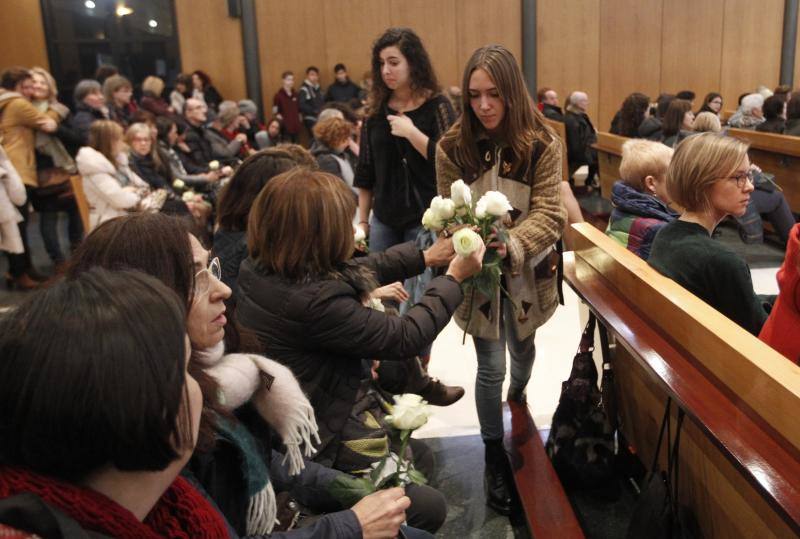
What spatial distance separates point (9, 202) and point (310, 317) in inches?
162

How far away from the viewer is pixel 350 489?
1623mm

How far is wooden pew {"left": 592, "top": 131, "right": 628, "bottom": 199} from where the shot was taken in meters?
7.07

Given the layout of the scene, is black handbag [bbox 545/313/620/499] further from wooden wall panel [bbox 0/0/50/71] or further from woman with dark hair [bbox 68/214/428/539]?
wooden wall panel [bbox 0/0/50/71]

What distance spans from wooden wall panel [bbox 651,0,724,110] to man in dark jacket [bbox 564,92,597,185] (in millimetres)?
4642

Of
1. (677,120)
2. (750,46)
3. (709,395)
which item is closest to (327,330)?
(709,395)

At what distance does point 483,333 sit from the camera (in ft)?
8.18

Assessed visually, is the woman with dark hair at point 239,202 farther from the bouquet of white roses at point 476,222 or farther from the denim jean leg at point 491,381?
the denim jean leg at point 491,381

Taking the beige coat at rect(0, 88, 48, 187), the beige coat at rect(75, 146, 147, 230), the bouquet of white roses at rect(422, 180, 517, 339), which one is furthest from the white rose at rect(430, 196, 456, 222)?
the beige coat at rect(0, 88, 48, 187)

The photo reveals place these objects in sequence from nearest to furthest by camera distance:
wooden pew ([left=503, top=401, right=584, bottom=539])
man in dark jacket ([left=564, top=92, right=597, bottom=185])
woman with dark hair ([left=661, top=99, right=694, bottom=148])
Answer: wooden pew ([left=503, top=401, right=584, bottom=539]), woman with dark hair ([left=661, top=99, right=694, bottom=148]), man in dark jacket ([left=564, top=92, right=597, bottom=185])

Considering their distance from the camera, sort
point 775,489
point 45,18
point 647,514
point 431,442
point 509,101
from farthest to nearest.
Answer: point 45,18, point 431,442, point 509,101, point 647,514, point 775,489

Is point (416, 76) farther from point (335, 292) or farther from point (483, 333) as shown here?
point (335, 292)

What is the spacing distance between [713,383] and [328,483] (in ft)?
3.06

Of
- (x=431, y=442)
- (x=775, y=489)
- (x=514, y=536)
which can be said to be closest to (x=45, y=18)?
(x=431, y=442)

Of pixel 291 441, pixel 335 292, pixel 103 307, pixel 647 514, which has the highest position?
pixel 103 307
